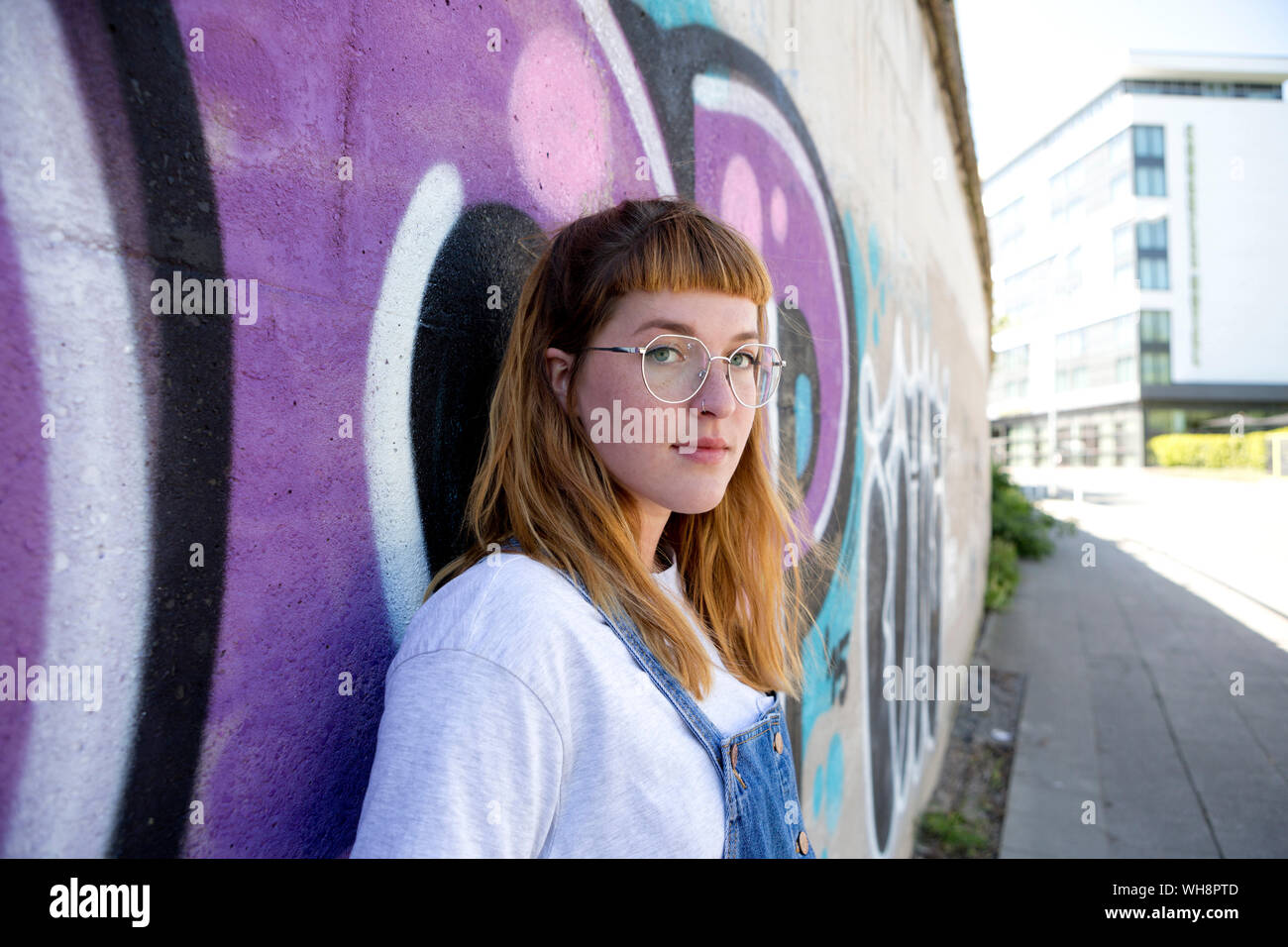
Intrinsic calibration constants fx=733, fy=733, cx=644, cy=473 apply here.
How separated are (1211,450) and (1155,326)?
8224 mm

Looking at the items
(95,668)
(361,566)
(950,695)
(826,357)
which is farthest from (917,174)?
(95,668)

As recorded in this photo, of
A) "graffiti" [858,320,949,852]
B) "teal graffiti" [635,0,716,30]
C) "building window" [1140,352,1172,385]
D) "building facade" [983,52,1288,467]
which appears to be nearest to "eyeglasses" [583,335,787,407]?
"teal graffiti" [635,0,716,30]

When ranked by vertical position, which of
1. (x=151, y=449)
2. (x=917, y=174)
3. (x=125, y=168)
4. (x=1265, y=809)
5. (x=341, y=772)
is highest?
(x=917, y=174)

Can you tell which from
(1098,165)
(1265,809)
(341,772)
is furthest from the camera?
(1098,165)

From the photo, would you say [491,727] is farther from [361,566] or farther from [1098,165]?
[1098,165]

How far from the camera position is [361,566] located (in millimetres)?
995

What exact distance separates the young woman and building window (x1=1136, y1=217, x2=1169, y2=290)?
1704 inches

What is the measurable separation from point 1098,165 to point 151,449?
44749 mm

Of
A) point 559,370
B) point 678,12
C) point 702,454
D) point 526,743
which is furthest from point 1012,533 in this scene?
point 526,743

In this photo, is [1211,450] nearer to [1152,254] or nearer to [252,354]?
[1152,254]

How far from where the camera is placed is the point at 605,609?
1012mm

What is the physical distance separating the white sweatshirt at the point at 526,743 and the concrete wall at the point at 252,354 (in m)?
0.17

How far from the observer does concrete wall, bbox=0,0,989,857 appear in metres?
0.67

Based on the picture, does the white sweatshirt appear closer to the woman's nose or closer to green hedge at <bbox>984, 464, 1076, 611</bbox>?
the woman's nose
